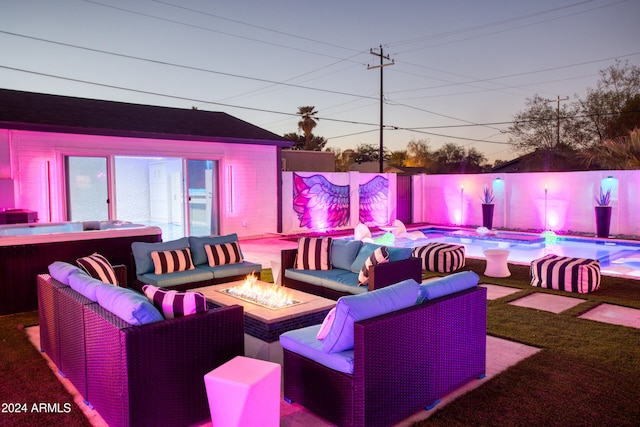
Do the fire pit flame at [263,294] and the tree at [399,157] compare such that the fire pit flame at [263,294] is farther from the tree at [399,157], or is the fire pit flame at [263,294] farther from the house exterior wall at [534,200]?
the tree at [399,157]

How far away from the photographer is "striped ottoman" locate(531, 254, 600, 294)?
638cm

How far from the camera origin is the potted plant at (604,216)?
12.5 m

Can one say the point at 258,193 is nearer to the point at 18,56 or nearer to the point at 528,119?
the point at 18,56

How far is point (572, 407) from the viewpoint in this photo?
312cm

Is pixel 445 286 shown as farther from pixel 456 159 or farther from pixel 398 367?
pixel 456 159

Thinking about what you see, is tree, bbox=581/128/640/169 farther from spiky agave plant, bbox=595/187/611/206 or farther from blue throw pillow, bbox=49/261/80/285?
blue throw pillow, bbox=49/261/80/285

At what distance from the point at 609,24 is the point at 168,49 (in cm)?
1568

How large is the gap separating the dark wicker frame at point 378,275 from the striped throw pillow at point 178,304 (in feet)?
7.49

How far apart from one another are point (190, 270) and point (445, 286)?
3557mm

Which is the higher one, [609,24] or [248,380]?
[609,24]

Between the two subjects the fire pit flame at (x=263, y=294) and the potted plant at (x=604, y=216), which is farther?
the potted plant at (x=604, y=216)

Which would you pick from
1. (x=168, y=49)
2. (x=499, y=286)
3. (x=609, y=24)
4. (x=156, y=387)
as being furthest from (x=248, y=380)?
(x=609, y=24)

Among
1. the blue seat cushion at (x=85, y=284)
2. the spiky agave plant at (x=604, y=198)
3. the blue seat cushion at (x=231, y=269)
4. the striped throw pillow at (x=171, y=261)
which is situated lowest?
the blue seat cushion at (x=231, y=269)

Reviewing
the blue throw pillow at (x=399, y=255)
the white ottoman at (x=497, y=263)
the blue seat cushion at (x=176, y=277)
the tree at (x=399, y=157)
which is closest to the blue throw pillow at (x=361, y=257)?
the blue throw pillow at (x=399, y=255)
